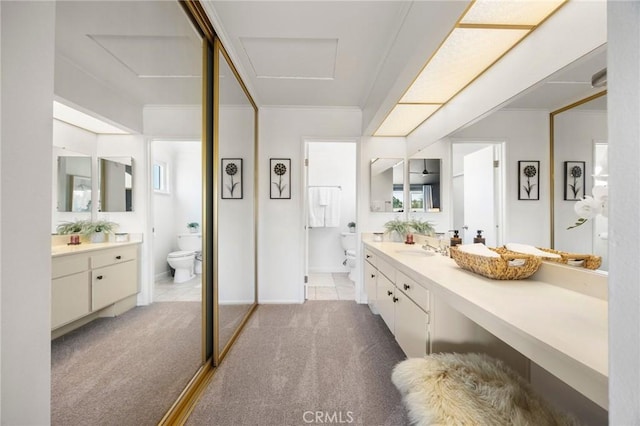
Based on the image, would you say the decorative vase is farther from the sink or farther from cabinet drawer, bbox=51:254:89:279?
the sink

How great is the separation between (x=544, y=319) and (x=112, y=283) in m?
1.62

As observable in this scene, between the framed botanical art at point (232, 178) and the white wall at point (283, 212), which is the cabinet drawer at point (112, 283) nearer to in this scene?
the framed botanical art at point (232, 178)

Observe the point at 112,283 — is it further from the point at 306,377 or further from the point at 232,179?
the point at 232,179

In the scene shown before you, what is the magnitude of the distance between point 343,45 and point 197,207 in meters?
1.67

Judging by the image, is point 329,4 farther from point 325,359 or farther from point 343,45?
point 325,359

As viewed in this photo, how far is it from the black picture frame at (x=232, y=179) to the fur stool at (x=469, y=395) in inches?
73.2

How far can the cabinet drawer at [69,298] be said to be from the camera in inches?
29.2

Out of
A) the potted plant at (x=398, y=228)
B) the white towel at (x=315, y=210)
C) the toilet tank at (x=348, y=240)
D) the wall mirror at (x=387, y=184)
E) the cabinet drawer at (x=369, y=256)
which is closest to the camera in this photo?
the cabinet drawer at (x=369, y=256)

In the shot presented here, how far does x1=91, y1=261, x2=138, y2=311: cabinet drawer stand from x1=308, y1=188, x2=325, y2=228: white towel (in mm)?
3592

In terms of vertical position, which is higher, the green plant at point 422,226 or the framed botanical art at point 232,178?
the framed botanical art at point 232,178

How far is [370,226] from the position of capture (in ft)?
10.4

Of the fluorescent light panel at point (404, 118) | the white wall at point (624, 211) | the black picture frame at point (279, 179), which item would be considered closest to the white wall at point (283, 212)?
the black picture frame at point (279, 179)

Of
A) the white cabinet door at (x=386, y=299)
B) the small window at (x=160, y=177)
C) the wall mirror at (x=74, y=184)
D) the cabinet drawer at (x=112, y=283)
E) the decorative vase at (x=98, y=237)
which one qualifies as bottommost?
the white cabinet door at (x=386, y=299)

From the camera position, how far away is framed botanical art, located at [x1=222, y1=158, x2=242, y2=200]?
2199 millimetres
